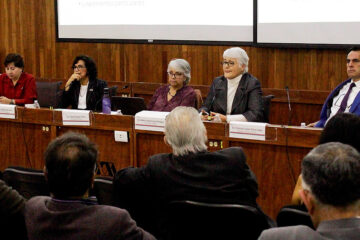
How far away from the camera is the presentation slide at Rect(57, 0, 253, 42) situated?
651 cm

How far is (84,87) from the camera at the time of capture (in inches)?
219

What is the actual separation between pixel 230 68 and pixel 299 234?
3.35 metres

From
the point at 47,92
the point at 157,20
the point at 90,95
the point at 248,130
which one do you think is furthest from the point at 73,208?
the point at 157,20

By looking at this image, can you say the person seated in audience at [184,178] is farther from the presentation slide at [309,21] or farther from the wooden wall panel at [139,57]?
the wooden wall panel at [139,57]

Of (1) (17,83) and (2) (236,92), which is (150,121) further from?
(1) (17,83)

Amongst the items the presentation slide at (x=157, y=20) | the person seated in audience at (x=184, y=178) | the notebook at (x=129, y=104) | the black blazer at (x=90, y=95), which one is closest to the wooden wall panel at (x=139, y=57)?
the presentation slide at (x=157, y=20)

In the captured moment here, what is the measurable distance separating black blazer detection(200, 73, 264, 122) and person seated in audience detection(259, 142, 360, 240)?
300 centimetres

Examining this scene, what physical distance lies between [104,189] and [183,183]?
1.45 feet

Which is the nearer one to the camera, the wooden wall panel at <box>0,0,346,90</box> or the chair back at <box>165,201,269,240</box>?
the chair back at <box>165,201,269,240</box>

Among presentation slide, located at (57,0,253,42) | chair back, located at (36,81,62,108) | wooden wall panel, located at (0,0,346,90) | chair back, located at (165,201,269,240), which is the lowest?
chair back, located at (165,201,269,240)

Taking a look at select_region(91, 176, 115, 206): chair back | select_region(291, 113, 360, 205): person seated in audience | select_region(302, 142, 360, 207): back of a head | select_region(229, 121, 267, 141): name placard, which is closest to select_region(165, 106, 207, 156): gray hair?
select_region(91, 176, 115, 206): chair back

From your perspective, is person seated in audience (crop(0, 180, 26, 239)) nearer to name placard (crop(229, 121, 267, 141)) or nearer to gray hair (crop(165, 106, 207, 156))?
gray hair (crop(165, 106, 207, 156))

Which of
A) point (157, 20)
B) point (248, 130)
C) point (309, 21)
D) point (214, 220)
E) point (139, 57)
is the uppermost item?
point (157, 20)

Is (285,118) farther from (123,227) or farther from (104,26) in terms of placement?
(123,227)
